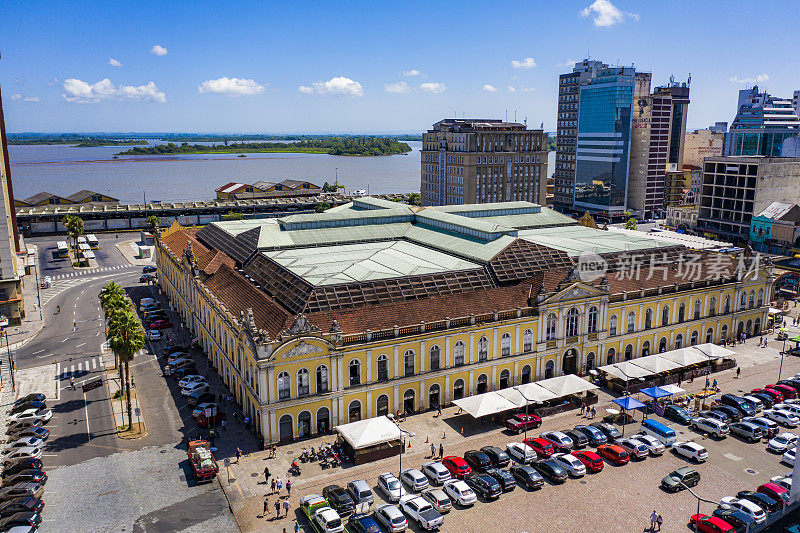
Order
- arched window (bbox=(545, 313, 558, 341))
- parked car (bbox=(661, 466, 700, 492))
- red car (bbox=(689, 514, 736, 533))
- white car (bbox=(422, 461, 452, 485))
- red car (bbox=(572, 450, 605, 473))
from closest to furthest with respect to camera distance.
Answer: red car (bbox=(689, 514, 736, 533)) < parked car (bbox=(661, 466, 700, 492)) < white car (bbox=(422, 461, 452, 485)) < red car (bbox=(572, 450, 605, 473)) < arched window (bbox=(545, 313, 558, 341))

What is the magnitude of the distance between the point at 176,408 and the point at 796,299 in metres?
102

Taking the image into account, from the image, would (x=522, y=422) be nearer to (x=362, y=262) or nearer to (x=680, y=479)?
(x=680, y=479)

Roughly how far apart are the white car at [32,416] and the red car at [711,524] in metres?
58.2

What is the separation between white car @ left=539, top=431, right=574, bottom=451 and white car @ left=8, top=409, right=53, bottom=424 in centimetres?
4826

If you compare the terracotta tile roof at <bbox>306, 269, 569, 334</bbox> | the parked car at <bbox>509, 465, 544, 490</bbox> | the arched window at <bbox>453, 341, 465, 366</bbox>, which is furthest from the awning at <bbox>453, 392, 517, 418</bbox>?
the terracotta tile roof at <bbox>306, 269, 569, 334</bbox>

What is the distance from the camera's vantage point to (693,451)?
52375 millimetres

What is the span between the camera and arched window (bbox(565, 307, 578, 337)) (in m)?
68.2

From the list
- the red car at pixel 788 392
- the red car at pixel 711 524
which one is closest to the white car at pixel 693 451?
the red car at pixel 711 524

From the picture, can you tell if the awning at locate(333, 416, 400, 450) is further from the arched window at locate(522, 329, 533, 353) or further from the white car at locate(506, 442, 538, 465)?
the arched window at locate(522, 329, 533, 353)

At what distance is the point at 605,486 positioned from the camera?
48781 mm

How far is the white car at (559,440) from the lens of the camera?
5409cm

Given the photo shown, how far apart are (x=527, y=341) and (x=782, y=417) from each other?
83.2ft

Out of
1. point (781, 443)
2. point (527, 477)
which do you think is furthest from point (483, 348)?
point (781, 443)

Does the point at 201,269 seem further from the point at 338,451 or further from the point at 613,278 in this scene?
the point at 613,278
